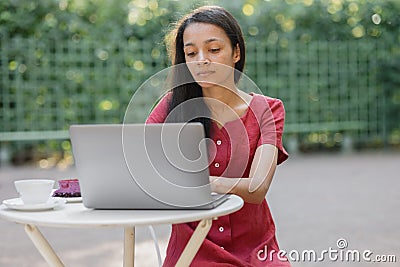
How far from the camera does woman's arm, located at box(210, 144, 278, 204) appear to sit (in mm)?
1720

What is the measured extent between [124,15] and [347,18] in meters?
2.27

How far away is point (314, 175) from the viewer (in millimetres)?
6391

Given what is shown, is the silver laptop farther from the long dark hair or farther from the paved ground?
the paved ground

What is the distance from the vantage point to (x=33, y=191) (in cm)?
166

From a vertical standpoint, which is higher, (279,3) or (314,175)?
(279,3)

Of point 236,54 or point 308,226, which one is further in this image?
point 308,226

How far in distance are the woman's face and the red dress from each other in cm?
14

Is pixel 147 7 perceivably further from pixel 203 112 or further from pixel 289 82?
pixel 203 112

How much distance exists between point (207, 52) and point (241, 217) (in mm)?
403

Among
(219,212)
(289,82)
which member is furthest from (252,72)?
(219,212)

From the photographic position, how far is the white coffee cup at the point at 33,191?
1653 millimetres

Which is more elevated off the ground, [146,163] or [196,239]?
[146,163]

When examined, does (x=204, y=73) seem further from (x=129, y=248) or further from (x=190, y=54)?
(x=129, y=248)

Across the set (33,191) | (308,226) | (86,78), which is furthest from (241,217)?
(86,78)
